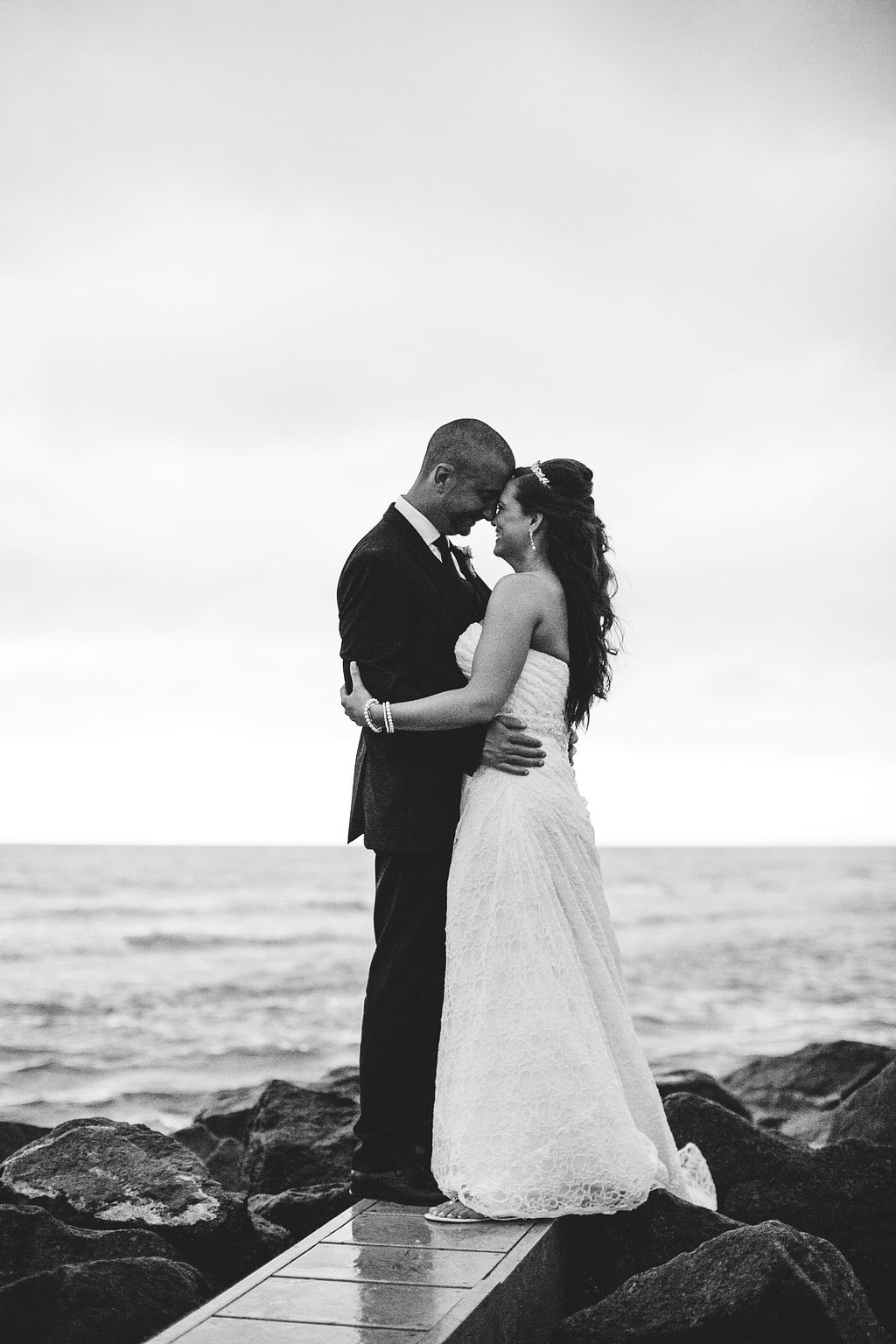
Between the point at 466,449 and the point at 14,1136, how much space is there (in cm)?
493

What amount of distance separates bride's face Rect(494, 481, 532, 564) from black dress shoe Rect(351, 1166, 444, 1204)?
220 centimetres

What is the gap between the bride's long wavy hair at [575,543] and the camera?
4551 millimetres

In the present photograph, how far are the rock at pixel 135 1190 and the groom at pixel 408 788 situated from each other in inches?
29.4

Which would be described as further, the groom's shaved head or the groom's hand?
the groom's shaved head

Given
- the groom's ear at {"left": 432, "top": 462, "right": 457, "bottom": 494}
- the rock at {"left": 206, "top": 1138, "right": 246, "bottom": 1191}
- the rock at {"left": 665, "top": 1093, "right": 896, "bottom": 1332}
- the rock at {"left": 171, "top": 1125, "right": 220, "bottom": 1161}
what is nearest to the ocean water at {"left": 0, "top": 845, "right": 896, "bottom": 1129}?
the rock at {"left": 171, "top": 1125, "right": 220, "bottom": 1161}

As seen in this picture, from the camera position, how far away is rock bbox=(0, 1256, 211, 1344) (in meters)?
3.58

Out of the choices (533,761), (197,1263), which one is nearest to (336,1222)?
Answer: (197,1263)

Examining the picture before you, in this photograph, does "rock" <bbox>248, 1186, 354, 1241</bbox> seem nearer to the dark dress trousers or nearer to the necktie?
the dark dress trousers

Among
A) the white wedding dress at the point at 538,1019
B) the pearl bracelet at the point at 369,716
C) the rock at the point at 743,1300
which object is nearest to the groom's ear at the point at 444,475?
the white wedding dress at the point at 538,1019

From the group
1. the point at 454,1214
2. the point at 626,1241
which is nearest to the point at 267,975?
the point at 626,1241

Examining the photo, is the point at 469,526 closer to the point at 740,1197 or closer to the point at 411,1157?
the point at 411,1157

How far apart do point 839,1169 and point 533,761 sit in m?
2.24

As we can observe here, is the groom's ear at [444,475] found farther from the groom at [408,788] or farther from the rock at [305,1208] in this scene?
the rock at [305,1208]

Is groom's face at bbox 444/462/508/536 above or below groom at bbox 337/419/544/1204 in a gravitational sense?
above
